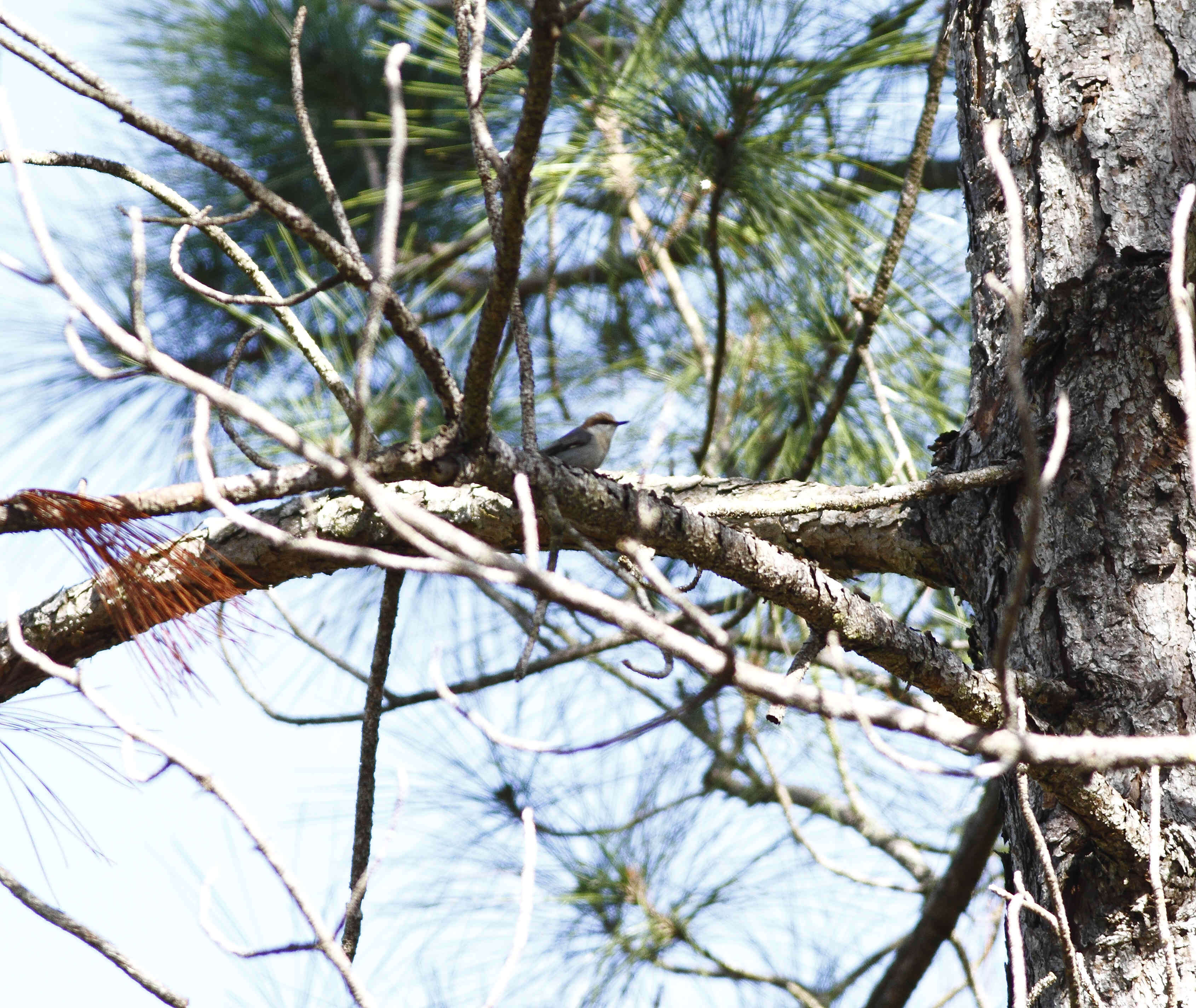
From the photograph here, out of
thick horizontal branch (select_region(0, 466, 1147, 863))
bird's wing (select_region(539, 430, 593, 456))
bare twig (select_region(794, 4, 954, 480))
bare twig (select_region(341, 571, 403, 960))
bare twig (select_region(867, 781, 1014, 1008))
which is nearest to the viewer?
thick horizontal branch (select_region(0, 466, 1147, 863))

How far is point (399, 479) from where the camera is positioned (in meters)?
1.16

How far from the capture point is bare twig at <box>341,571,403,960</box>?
160 centimetres

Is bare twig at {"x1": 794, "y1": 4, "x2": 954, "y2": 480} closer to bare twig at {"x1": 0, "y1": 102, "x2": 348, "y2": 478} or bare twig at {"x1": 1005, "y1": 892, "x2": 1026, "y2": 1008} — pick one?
bare twig at {"x1": 1005, "y1": 892, "x2": 1026, "y2": 1008}

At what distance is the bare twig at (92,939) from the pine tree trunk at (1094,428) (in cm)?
107

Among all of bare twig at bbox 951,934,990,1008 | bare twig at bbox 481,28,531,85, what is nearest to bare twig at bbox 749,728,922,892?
bare twig at bbox 951,934,990,1008

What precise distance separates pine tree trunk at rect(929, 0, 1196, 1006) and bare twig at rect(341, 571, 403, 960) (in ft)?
2.89

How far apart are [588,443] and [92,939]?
275cm

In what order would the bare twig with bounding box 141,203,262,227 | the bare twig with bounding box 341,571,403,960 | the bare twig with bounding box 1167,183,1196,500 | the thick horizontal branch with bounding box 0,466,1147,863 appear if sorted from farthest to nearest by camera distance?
the bare twig with bounding box 341,571,403,960
the thick horizontal branch with bounding box 0,466,1147,863
the bare twig with bounding box 141,203,262,227
the bare twig with bounding box 1167,183,1196,500

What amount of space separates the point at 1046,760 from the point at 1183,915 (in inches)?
32.8

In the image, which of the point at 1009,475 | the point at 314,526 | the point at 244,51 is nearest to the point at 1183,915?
the point at 1009,475

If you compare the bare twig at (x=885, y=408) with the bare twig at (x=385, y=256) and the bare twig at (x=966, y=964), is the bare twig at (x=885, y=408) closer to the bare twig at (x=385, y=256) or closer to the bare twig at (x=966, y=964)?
the bare twig at (x=966, y=964)

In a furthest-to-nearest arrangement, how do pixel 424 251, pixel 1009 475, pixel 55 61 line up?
pixel 424 251, pixel 1009 475, pixel 55 61

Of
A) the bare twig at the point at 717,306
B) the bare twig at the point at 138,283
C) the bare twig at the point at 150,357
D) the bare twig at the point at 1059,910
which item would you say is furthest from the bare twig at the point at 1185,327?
the bare twig at the point at 717,306

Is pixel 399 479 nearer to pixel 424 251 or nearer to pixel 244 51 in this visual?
pixel 424 251
